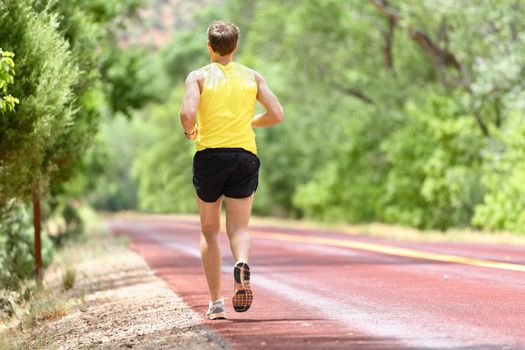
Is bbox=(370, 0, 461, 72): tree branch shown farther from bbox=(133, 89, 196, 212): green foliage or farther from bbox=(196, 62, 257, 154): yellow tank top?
bbox=(196, 62, 257, 154): yellow tank top

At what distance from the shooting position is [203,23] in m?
75.9

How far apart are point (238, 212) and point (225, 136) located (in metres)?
0.57

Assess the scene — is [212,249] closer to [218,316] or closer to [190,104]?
[218,316]

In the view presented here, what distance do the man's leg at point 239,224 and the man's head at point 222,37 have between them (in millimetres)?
1110

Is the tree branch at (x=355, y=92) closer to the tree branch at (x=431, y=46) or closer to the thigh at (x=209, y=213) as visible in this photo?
the tree branch at (x=431, y=46)

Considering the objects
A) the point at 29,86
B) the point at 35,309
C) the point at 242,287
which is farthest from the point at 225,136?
the point at 35,309

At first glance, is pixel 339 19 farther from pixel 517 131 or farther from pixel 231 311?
pixel 231 311

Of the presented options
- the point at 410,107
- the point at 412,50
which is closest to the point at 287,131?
the point at 412,50

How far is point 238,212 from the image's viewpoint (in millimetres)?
8195

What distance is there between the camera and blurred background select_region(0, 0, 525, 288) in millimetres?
12828

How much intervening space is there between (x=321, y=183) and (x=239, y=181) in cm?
4196

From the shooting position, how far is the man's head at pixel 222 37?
8172 millimetres

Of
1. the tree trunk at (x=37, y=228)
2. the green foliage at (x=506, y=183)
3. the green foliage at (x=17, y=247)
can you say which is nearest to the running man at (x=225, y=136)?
the tree trunk at (x=37, y=228)

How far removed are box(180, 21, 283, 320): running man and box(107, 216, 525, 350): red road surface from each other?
0.77 metres
